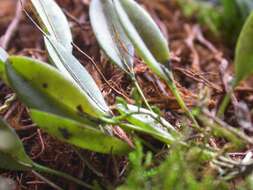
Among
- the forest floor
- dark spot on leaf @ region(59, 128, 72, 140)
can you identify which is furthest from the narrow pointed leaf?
dark spot on leaf @ region(59, 128, 72, 140)

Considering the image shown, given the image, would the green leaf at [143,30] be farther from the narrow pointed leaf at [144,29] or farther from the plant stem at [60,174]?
the plant stem at [60,174]

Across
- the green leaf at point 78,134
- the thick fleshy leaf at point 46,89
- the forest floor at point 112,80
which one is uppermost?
the thick fleshy leaf at point 46,89

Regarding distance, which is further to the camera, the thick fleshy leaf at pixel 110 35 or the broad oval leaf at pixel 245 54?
the thick fleshy leaf at pixel 110 35

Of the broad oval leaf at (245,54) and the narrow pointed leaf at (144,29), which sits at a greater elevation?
the narrow pointed leaf at (144,29)

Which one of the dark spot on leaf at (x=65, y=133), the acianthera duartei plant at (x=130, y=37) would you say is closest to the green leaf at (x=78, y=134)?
the dark spot on leaf at (x=65, y=133)

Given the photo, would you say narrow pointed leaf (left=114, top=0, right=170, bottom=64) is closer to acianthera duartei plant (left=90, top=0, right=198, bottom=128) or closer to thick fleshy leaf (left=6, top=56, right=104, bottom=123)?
acianthera duartei plant (left=90, top=0, right=198, bottom=128)

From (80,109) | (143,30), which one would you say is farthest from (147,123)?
(143,30)

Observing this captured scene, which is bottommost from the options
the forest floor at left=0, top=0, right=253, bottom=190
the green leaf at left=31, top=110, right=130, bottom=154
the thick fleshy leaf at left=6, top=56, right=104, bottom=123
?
the forest floor at left=0, top=0, right=253, bottom=190

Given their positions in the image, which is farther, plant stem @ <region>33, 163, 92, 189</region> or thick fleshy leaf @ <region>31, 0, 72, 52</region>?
thick fleshy leaf @ <region>31, 0, 72, 52</region>
